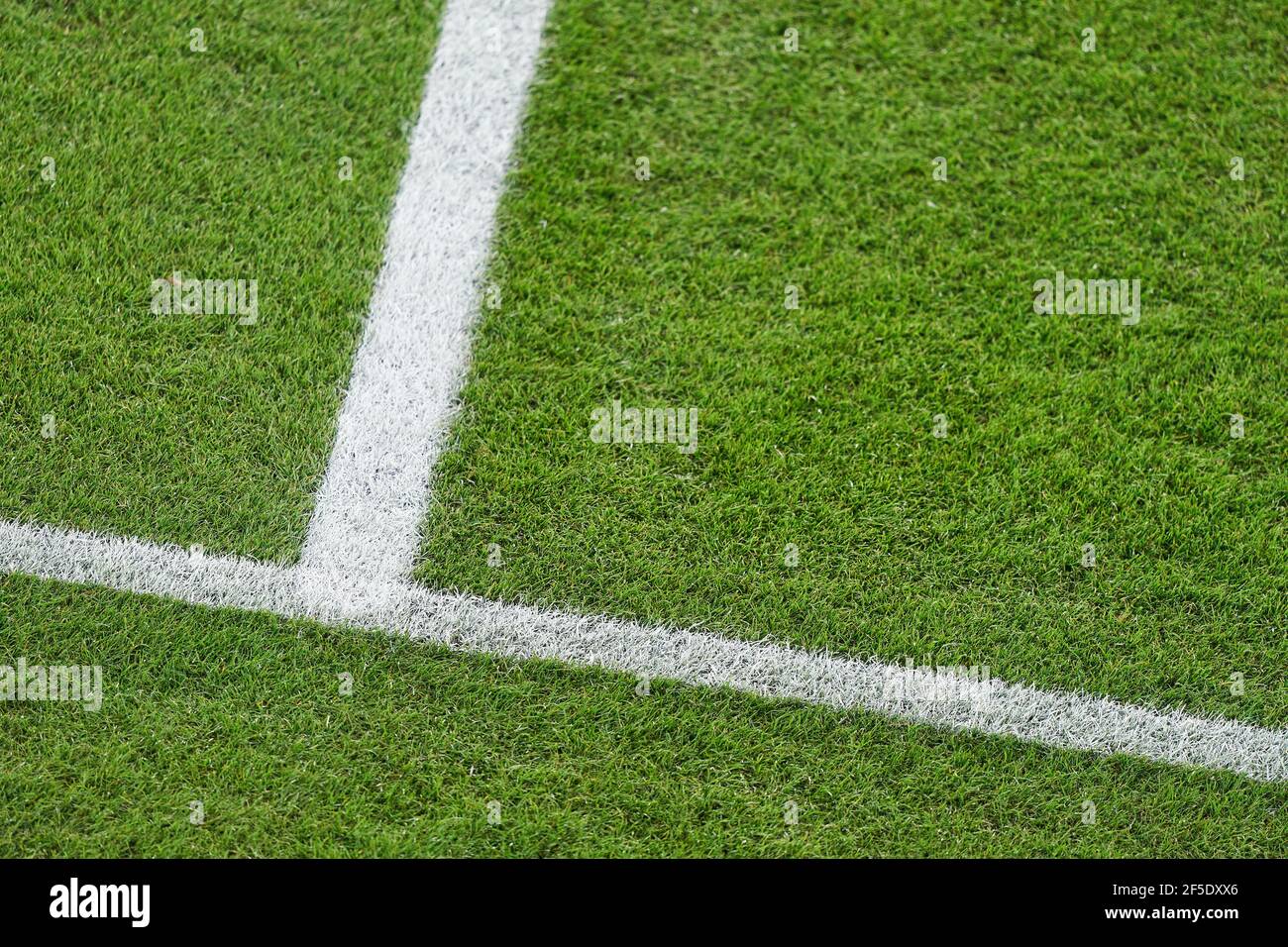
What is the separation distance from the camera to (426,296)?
3.46 metres

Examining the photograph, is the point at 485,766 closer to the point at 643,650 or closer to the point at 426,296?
the point at 643,650

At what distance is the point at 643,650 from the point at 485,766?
1.66 feet

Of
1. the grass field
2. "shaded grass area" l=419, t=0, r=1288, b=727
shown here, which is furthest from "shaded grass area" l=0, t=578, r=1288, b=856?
"shaded grass area" l=419, t=0, r=1288, b=727

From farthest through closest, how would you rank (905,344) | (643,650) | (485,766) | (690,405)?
1. (905,344)
2. (690,405)
3. (643,650)
4. (485,766)

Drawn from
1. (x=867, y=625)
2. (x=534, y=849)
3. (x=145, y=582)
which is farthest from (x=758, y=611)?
(x=145, y=582)

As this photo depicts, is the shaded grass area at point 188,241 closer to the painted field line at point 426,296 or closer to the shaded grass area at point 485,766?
the painted field line at point 426,296

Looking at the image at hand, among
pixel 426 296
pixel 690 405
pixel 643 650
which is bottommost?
pixel 643 650

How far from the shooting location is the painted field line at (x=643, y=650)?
299cm

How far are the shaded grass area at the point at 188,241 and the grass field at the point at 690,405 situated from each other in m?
0.01

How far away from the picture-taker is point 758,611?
10.2ft

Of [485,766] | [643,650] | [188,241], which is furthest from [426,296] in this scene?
[485,766]

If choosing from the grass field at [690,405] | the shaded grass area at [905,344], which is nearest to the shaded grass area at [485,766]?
the grass field at [690,405]

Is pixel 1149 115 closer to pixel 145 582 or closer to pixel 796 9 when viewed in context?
pixel 796 9

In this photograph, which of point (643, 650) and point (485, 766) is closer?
point (485, 766)
